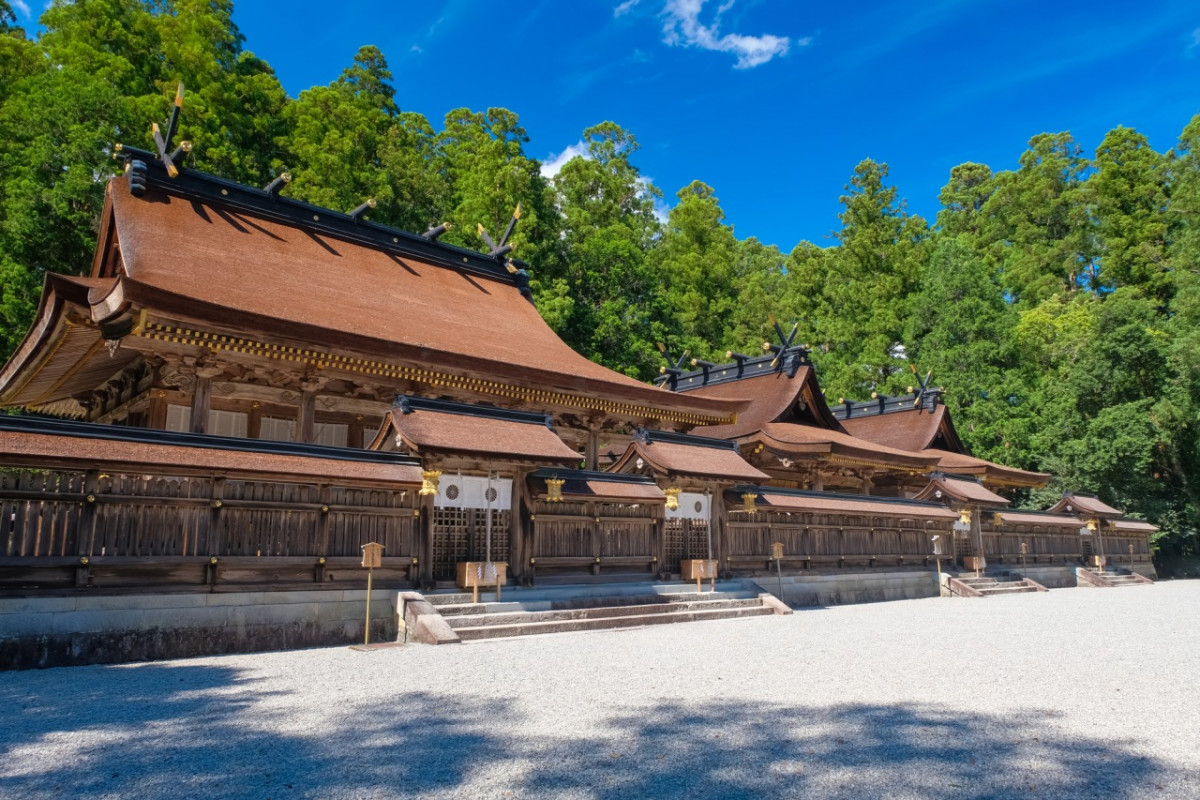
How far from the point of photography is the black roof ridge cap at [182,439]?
9.38m

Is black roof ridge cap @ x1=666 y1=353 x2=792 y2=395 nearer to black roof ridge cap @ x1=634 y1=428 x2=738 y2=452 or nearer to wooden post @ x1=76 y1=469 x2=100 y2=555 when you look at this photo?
black roof ridge cap @ x1=634 y1=428 x2=738 y2=452

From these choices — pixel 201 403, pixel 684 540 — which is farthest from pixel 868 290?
pixel 201 403

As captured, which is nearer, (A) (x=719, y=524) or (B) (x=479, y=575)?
(B) (x=479, y=575)

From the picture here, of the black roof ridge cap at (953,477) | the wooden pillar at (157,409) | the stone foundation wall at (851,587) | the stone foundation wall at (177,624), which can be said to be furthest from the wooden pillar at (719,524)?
the wooden pillar at (157,409)

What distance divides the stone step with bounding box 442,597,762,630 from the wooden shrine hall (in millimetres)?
1094

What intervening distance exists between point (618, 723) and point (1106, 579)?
29.0 meters

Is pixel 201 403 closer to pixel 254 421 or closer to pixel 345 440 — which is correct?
pixel 254 421

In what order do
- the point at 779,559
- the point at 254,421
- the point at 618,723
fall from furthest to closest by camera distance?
the point at 779,559 → the point at 254,421 → the point at 618,723

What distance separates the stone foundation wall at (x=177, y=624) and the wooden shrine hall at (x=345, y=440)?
9.4 inches

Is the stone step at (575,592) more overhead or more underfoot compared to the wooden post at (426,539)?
more underfoot

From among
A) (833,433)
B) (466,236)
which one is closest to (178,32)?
(466,236)

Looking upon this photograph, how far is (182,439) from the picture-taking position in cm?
1053

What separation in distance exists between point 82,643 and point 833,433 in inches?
809

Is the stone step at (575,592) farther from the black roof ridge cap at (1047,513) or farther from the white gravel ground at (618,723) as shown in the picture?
the black roof ridge cap at (1047,513)
